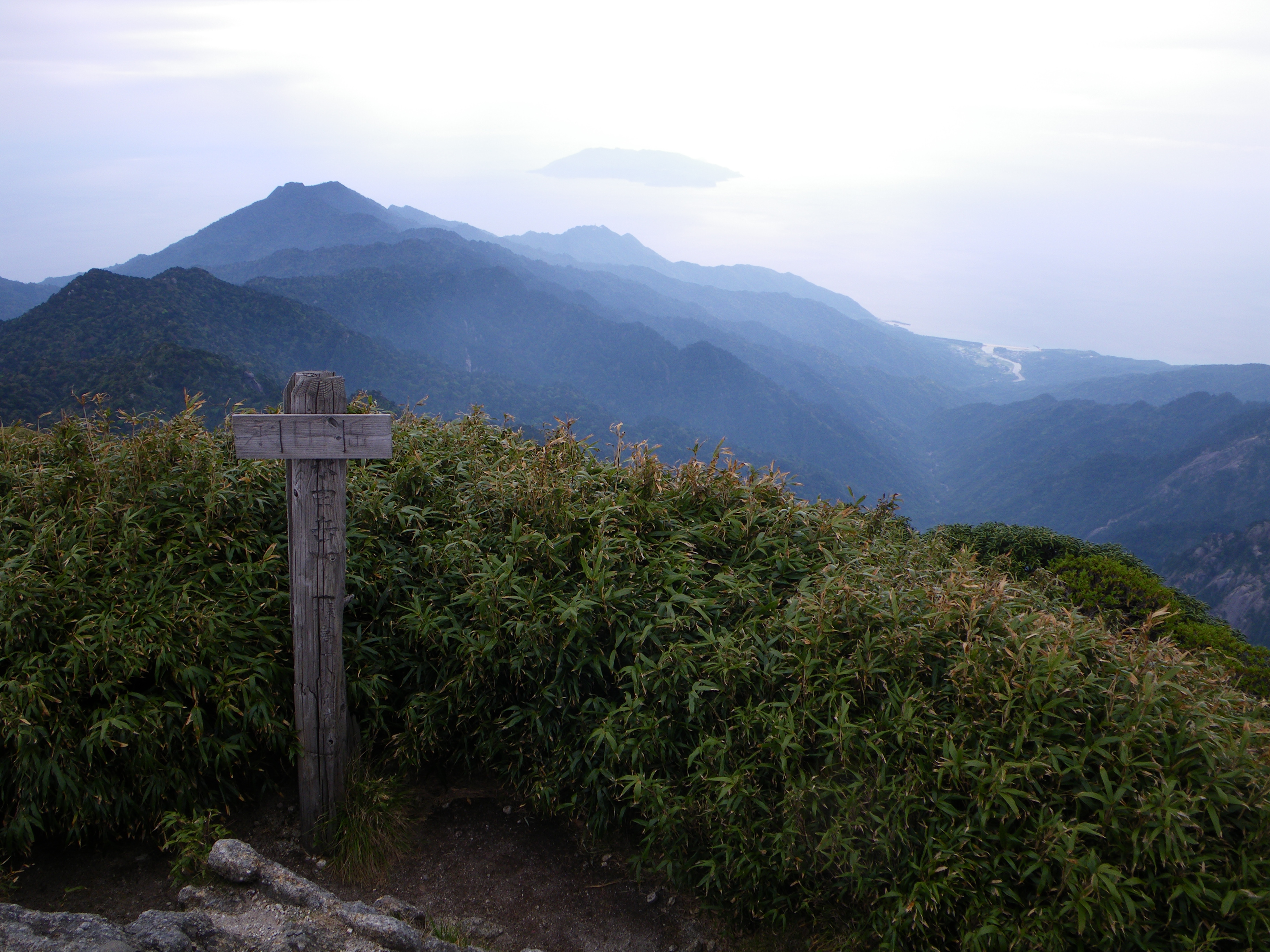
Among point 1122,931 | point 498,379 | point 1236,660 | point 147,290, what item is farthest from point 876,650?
point 498,379

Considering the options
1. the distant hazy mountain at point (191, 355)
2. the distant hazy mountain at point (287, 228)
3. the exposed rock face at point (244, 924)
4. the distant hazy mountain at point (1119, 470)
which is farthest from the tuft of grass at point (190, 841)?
the distant hazy mountain at point (287, 228)

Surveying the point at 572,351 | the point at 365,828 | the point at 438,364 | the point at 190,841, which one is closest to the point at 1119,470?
the point at 572,351

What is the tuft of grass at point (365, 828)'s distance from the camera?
333 cm

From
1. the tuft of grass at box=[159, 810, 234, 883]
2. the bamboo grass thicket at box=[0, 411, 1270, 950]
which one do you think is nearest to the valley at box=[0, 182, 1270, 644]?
the bamboo grass thicket at box=[0, 411, 1270, 950]

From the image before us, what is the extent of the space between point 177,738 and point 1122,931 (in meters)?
3.89

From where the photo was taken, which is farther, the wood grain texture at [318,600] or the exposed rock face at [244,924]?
the wood grain texture at [318,600]

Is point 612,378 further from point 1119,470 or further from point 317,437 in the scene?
point 317,437

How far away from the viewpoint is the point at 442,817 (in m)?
3.71

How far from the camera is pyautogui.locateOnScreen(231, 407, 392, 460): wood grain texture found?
126 inches

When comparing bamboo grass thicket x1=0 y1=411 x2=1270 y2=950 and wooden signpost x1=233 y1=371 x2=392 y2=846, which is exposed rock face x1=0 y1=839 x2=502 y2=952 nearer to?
wooden signpost x1=233 y1=371 x2=392 y2=846

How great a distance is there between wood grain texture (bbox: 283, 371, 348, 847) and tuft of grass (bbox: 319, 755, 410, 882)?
81mm

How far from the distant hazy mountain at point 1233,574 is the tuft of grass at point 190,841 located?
58711 mm

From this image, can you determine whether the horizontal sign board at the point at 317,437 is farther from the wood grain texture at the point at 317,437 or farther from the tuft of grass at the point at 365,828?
the tuft of grass at the point at 365,828

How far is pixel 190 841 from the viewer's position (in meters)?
3.04
